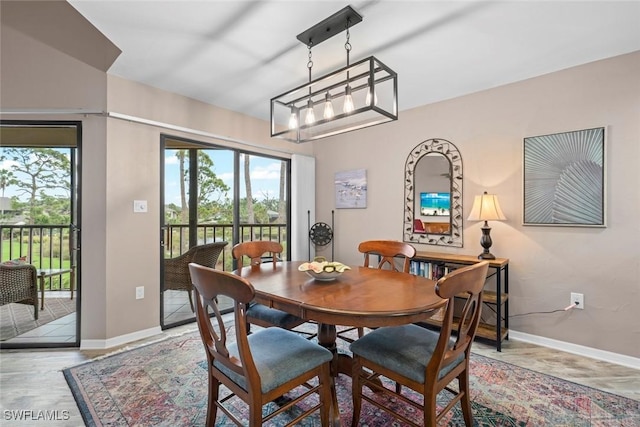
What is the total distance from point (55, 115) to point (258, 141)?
197 cm

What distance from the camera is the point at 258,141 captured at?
3857 mm

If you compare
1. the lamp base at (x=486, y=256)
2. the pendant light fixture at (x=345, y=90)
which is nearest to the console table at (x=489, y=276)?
the lamp base at (x=486, y=256)

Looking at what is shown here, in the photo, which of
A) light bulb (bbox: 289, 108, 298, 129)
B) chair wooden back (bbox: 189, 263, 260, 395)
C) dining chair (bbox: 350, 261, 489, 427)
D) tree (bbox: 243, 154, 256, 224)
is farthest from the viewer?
tree (bbox: 243, 154, 256, 224)

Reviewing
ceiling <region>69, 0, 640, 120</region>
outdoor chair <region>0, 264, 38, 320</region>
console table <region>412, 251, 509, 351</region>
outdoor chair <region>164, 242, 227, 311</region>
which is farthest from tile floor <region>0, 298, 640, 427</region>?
ceiling <region>69, 0, 640, 120</region>

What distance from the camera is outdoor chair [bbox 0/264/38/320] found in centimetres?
271

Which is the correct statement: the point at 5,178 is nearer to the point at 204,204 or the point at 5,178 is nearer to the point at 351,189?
the point at 204,204

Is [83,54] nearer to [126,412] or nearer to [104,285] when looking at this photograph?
[104,285]

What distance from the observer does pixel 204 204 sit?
11.4ft

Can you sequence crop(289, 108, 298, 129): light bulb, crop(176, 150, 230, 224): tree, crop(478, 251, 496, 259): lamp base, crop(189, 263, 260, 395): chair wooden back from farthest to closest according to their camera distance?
crop(176, 150, 230, 224): tree, crop(478, 251, 496, 259): lamp base, crop(289, 108, 298, 129): light bulb, crop(189, 263, 260, 395): chair wooden back

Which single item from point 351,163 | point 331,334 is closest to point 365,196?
point 351,163

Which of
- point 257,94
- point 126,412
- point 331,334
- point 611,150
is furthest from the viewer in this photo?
point 257,94

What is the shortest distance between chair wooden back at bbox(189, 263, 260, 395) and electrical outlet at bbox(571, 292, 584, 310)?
2738 millimetres

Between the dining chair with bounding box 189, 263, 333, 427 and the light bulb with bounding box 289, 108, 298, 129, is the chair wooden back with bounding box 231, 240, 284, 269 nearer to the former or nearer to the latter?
the dining chair with bounding box 189, 263, 333, 427

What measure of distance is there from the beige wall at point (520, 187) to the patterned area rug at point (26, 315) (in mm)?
3843
